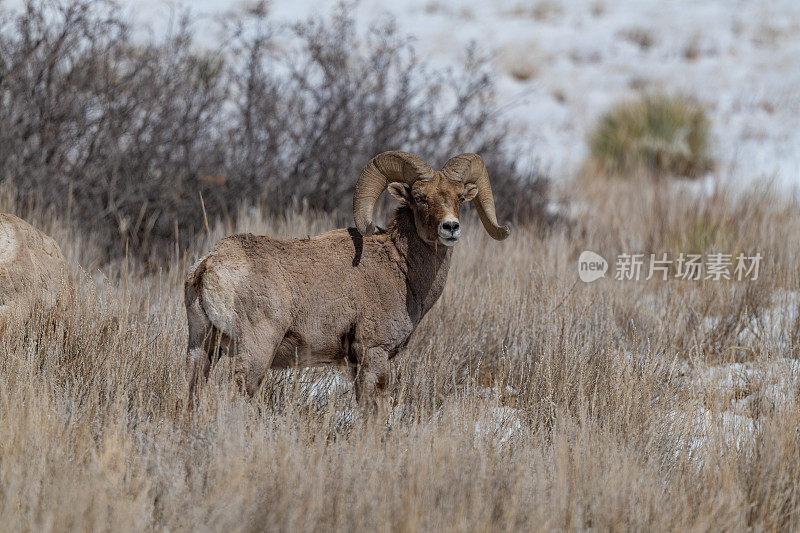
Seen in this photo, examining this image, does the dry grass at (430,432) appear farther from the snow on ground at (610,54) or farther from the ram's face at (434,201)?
the snow on ground at (610,54)

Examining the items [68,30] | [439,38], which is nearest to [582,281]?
[68,30]

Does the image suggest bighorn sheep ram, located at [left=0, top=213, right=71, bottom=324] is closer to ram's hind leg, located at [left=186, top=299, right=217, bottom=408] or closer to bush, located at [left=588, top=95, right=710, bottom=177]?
ram's hind leg, located at [left=186, top=299, right=217, bottom=408]

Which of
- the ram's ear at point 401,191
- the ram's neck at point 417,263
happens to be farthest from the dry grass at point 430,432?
the ram's ear at point 401,191

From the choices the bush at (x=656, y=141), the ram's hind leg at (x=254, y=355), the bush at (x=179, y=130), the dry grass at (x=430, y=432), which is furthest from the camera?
the bush at (x=656, y=141)

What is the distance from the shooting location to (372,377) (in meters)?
4.42

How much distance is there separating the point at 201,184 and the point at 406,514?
6.93m

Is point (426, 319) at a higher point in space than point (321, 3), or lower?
lower

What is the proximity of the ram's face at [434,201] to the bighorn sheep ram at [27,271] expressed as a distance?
6.23 ft

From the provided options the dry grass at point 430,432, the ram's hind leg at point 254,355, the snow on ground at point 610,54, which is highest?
the snow on ground at point 610,54

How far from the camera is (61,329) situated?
462 centimetres

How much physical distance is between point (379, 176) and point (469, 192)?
519 millimetres

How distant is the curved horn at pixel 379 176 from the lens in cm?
452

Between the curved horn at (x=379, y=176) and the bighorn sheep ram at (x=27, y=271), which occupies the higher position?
the curved horn at (x=379, y=176)

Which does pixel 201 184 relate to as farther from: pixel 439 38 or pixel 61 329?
pixel 439 38
